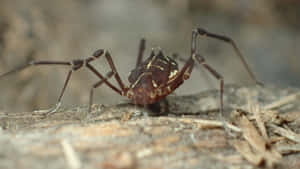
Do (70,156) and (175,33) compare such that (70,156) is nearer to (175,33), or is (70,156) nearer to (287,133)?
(287,133)

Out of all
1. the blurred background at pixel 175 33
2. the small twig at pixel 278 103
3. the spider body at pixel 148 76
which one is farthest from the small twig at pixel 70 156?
the blurred background at pixel 175 33

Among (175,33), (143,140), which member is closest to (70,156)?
(143,140)

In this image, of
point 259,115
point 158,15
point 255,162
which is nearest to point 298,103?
point 259,115

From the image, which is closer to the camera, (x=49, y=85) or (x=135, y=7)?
(x=49, y=85)

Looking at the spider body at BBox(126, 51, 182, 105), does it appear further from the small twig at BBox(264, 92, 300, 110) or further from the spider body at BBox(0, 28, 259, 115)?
the small twig at BBox(264, 92, 300, 110)

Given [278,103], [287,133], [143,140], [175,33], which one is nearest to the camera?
[143,140]

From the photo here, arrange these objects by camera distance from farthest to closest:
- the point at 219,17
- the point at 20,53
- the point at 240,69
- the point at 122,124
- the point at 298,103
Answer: the point at 219,17 < the point at 240,69 < the point at 20,53 < the point at 298,103 < the point at 122,124

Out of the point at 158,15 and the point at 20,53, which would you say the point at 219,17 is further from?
the point at 20,53

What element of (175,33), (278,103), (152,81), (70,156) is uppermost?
(175,33)
